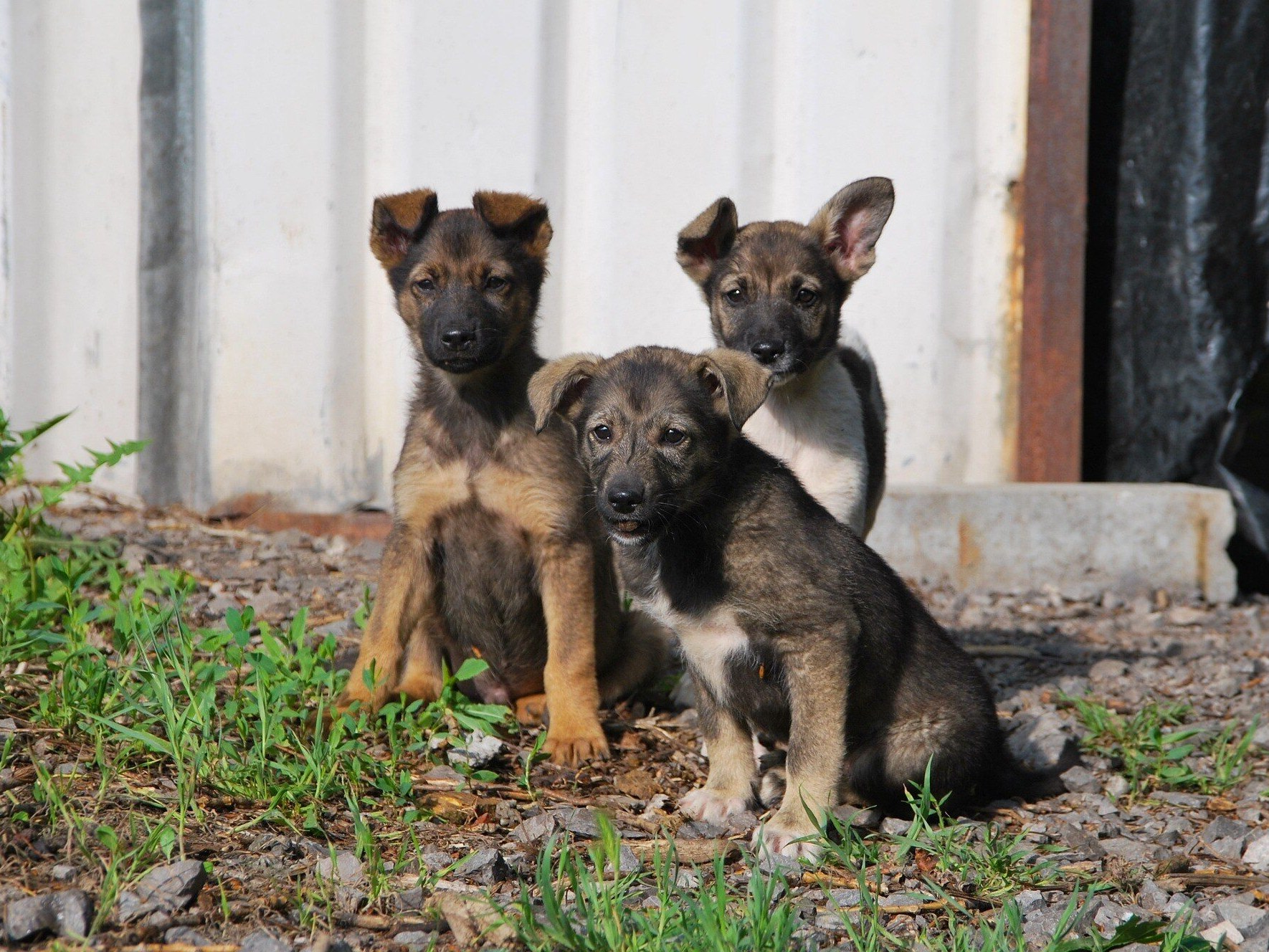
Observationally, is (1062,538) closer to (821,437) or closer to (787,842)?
(821,437)

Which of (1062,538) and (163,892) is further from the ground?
(1062,538)

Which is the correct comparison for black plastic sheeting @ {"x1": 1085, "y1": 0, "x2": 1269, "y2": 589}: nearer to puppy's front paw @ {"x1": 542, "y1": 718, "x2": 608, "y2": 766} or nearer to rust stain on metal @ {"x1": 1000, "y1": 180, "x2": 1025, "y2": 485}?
rust stain on metal @ {"x1": 1000, "y1": 180, "x2": 1025, "y2": 485}

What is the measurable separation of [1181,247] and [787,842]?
5039 millimetres

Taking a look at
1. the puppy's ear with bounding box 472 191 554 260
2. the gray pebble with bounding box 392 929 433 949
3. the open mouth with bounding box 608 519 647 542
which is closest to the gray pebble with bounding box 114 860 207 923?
the gray pebble with bounding box 392 929 433 949

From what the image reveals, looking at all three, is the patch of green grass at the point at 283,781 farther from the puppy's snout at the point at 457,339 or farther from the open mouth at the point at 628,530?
the puppy's snout at the point at 457,339

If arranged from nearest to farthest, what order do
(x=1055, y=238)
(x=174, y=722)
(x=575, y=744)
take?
(x=174, y=722) → (x=575, y=744) → (x=1055, y=238)

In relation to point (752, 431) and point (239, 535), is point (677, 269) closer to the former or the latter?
point (752, 431)

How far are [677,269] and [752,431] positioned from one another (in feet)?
7.16

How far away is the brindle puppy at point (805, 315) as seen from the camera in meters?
4.58

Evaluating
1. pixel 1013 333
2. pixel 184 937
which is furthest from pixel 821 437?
pixel 184 937

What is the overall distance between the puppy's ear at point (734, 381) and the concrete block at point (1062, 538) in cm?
315

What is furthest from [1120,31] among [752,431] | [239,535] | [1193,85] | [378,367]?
[239,535]

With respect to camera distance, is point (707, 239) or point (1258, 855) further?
point (707, 239)

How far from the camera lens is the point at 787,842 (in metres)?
3.23
